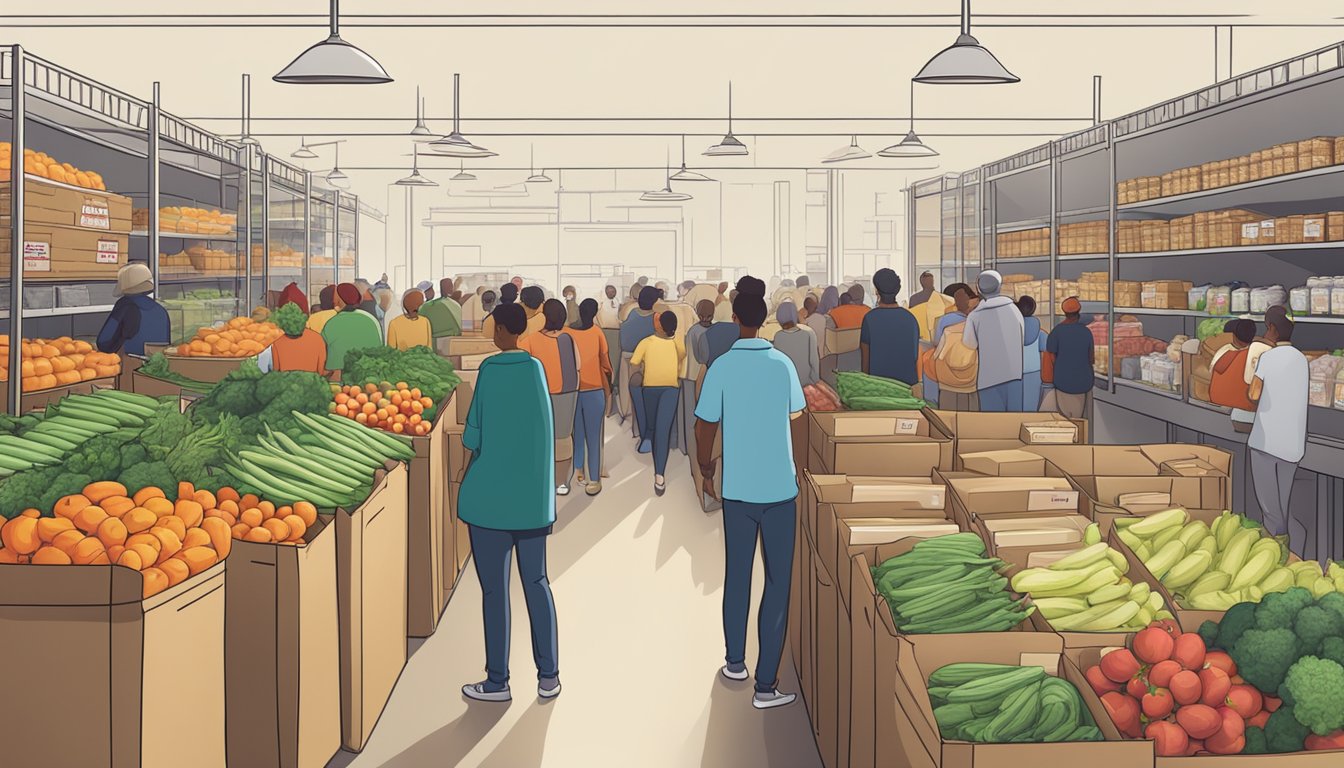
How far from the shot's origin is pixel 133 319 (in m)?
7.69

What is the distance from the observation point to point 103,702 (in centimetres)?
264

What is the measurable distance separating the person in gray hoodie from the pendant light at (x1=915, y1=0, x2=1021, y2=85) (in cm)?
176

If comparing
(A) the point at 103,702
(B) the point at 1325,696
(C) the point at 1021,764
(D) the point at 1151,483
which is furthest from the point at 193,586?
(D) the point at 1151,483

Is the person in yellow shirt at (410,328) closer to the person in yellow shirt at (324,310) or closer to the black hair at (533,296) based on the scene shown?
the person in yellow shirt at (324,310)

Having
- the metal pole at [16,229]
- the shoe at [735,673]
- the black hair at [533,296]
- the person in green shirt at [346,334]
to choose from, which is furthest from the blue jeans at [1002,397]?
the metal pole at [16,229]

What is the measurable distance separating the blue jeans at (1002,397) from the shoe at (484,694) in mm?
4380

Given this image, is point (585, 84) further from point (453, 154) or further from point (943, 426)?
point (943, 426)

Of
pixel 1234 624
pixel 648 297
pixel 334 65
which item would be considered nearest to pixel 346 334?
pixel 334 65

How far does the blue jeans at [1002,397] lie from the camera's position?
308 inches

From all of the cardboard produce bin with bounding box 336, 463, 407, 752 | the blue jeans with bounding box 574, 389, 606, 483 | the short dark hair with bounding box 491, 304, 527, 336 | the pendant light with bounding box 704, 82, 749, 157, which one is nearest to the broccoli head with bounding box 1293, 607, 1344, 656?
the cardboard produce bin with bounding box 336, 463, 407, 752

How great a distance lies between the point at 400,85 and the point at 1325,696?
40.8ft

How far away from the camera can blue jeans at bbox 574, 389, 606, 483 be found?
8633mm

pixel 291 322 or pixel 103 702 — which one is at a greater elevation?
pixel 291 322

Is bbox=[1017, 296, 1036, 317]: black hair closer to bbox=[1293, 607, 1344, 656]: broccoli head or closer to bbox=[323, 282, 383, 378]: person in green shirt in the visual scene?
bbox=[323, 282, 383, 378]: person in green shirt
